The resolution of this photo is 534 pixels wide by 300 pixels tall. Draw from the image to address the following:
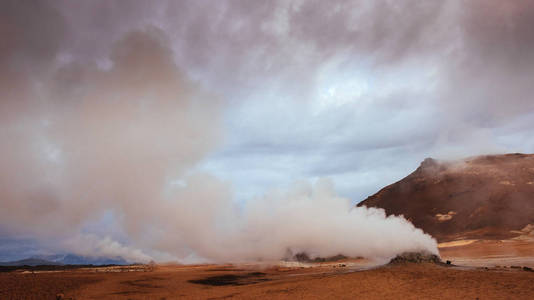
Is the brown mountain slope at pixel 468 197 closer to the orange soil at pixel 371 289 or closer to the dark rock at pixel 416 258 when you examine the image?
the dark rock at pixel 416 258

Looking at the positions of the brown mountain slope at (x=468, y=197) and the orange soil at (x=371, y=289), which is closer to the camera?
the orange soil at (x=371, y=289)

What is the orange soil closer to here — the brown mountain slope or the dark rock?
the dark rock

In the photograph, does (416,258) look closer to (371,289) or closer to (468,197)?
(371,289)

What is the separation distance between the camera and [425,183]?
464 ft

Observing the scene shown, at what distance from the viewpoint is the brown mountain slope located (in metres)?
100

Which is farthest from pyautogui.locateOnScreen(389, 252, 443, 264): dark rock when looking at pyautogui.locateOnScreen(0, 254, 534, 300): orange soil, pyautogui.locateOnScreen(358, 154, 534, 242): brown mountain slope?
pyautogui.locateOnScreen(358, 154, 534, 242): brown mountain slope

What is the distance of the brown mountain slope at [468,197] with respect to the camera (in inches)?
3947

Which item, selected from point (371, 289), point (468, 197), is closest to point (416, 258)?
point (371, 289)

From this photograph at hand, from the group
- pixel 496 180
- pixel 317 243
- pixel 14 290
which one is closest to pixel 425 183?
pixel 496 180

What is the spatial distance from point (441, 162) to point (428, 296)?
5504 inches

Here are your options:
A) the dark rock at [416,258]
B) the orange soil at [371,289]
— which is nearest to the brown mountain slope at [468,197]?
the dark rock at [416,258]

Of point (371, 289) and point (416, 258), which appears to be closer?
point (371, 289)

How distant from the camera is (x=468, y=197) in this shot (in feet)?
390

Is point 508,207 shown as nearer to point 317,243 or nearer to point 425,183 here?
point 425,183
